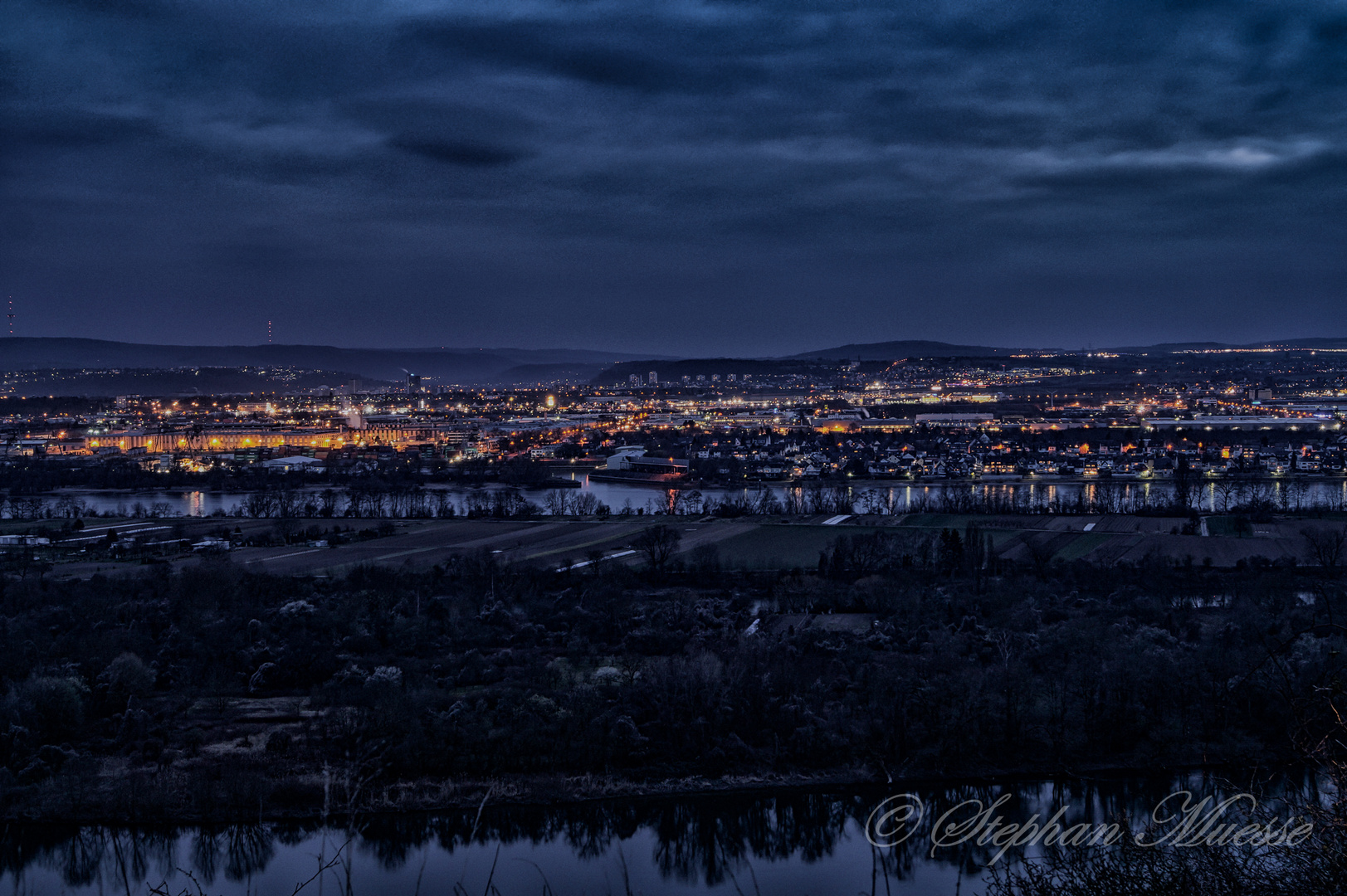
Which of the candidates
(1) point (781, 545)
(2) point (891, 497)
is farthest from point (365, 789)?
(2) point (891, 497)

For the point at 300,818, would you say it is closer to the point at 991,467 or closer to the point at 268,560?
the point at 268,560

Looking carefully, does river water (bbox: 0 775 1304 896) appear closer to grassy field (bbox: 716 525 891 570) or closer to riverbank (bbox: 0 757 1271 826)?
riverbank (bbox: 0 757 1271 826)

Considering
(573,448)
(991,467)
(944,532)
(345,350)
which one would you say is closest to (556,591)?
(944,532)

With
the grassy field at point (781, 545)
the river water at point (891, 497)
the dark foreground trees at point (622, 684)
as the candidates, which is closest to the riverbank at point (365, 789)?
the dark foreground trees at point (622, 684)

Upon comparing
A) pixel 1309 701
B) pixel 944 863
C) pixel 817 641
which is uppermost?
pixel 1309 701

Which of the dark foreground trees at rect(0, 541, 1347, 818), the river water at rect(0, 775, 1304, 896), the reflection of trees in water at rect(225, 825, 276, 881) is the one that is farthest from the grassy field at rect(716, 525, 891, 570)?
the reflection of trees in water at rect(225, 825, 276, 881)
